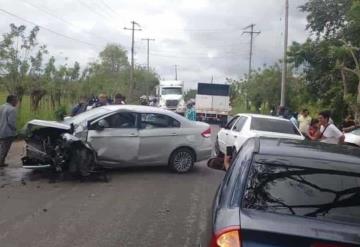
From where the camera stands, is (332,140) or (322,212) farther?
(332,140)

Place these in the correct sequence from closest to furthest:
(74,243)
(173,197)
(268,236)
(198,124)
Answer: (268,236), (74,243), (173,197), (198,124)

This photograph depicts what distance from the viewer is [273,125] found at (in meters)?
13.9

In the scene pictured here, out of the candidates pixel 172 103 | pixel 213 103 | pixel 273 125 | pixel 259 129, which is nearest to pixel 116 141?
pixel 259 129

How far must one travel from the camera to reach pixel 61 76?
102 ft

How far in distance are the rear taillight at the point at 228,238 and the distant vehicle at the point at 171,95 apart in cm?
4631

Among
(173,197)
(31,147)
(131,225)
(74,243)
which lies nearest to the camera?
(74,243)

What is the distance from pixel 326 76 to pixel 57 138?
22.7m

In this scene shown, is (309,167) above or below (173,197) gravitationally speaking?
above

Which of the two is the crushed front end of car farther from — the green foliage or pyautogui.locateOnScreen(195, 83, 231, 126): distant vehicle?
the green foliage

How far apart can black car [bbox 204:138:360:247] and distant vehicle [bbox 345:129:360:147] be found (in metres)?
11.0

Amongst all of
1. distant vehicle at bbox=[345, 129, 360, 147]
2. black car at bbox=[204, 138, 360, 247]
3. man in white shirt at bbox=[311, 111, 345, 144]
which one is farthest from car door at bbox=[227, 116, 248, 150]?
black car at bbox=[204, 138, 360, 247]

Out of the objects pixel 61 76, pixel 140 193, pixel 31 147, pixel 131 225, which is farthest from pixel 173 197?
pixel 61 76

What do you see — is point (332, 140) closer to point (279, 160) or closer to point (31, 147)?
point (31, 147)

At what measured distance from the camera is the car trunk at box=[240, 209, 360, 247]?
3.39 metres
